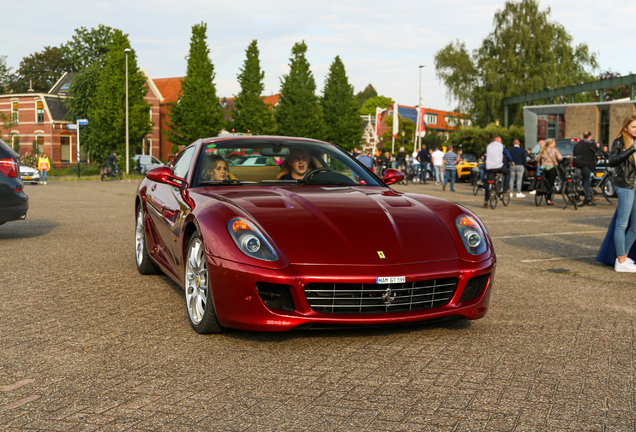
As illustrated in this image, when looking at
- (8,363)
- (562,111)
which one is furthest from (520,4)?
(8,363)

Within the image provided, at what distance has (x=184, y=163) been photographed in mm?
5980

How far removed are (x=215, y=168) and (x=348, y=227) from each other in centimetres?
158

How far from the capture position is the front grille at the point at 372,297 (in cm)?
393

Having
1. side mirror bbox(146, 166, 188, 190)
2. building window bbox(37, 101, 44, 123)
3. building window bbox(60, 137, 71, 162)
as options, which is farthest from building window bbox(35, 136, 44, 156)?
side mirror bbox(146, 166, 188, 190)

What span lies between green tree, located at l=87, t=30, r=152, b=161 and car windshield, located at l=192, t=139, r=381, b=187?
43.1m

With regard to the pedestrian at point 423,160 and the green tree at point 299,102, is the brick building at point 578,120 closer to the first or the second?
the pedestrian at point 423,160

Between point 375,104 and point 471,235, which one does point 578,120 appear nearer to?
point 471,235

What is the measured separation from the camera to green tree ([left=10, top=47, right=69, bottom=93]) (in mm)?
79062

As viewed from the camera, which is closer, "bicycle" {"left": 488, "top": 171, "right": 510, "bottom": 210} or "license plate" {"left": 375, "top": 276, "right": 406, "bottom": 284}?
"license plate" {"left": 375, "top": 276, "right": 406, "bottom": 284}

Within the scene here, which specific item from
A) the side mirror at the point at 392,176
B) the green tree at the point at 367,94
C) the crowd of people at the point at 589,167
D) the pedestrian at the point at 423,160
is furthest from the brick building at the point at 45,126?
the green tree at the point at 367,94

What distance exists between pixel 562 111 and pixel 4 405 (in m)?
32.1

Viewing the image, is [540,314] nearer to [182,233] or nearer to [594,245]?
[182,233]

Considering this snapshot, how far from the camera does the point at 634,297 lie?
6016 millimetres

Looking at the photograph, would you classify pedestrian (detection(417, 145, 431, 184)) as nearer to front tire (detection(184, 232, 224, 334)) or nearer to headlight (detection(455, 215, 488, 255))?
headlight (detection(455, 215, 488, 255))
